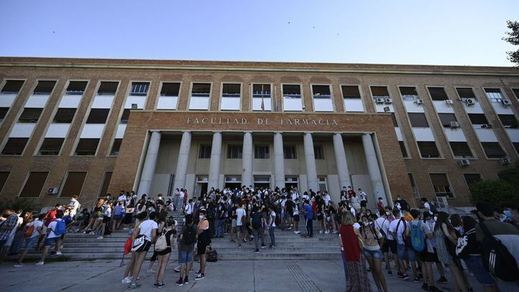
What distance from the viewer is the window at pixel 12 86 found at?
2239 cm

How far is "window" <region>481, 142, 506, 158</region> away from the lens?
837 inches

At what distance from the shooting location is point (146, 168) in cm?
1748

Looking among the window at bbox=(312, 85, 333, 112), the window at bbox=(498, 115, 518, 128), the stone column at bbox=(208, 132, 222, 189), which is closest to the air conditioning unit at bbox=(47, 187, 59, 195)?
the stone column at bbox=(208, 132, 222, 189)

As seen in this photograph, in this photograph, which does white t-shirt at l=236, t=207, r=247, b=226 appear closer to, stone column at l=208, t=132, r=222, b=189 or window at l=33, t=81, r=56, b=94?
stone column at l=208, t=132, r=222, b=189

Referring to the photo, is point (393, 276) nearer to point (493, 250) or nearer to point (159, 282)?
point (493, 250)

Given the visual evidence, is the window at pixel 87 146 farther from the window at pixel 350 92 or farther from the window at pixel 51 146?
the window at pixel 350 92

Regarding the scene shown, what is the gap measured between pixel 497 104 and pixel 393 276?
89.7ft

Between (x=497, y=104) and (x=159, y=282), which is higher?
(x=497, y=104)

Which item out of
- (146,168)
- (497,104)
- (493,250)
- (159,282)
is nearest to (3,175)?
(146,168)

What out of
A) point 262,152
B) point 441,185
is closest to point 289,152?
point 262,152

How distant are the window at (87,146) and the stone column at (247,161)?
13024mm

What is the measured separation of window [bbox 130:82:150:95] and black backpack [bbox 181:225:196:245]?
808 inches

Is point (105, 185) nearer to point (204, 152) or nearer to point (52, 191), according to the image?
point (52, 191)

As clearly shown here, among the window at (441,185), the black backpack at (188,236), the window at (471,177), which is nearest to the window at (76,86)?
the black backpack at (188,236)
